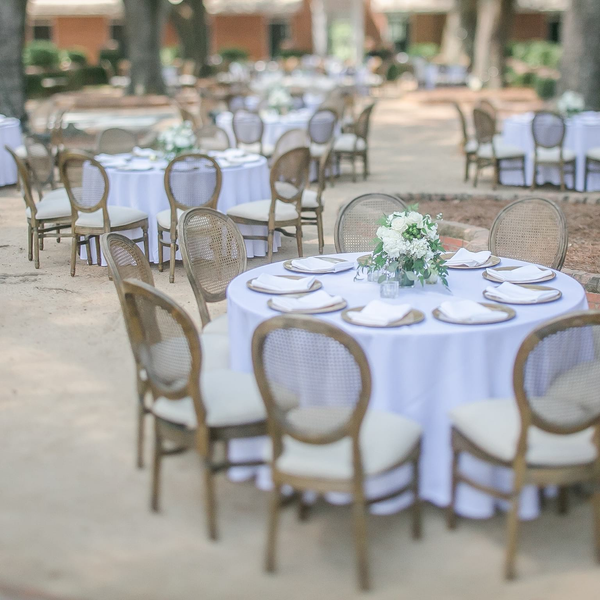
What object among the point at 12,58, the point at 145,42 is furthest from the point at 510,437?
the point at 145,42

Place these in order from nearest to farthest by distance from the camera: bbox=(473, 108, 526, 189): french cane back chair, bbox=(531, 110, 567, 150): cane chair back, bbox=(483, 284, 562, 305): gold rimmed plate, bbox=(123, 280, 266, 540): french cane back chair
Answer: bbox=(123, 280, 266, 540): french cane back chair
bbox=(483, 284, 562, 305): gold rimmed plate
bbox=(531, 110, 567, 150): cane chair back
bbox=(473, 108, 526, 189): french cane back chair

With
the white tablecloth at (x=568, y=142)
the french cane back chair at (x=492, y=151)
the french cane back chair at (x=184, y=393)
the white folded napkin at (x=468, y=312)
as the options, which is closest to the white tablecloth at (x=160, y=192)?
the french cane back chair at (x=492, y=151)

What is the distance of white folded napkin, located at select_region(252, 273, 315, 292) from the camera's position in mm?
3807

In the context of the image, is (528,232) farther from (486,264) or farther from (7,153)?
(7,153)

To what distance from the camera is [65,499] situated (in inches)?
138

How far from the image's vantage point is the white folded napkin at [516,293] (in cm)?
365

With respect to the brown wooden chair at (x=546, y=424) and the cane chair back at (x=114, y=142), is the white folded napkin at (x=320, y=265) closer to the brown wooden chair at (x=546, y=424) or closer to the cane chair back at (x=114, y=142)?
the brown wooden chair at (x=546, y=424)

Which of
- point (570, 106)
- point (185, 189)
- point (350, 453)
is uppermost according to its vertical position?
point (570, 106)

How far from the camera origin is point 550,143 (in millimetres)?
9734

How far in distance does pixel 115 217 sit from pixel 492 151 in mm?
5038

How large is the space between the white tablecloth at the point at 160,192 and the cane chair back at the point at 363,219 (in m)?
2.31

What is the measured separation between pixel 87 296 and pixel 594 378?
4.03m

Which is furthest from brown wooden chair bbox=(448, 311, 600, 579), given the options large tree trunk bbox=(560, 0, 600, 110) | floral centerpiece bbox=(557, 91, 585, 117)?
large tree trunk bbox=(560, 0, 600, 110)

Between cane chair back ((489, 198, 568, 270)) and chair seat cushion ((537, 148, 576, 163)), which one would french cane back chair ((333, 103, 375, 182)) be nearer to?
chair seat cushion ((537, 148, 576, 163))
